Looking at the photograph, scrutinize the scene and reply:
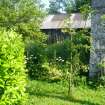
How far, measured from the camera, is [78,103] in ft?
37.3

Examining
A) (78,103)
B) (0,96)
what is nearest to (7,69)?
(0,96)

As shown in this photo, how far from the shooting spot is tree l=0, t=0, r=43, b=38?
22297 millimetres

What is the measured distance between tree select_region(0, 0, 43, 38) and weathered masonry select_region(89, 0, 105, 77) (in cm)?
760

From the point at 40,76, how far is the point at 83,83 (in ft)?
7.82

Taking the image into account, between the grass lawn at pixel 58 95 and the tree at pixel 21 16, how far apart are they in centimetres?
778

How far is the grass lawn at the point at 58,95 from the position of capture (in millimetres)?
11332

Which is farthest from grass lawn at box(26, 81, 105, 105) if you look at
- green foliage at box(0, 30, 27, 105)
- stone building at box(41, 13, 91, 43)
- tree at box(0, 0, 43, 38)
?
stone building at box(41, 13, 91, 43)

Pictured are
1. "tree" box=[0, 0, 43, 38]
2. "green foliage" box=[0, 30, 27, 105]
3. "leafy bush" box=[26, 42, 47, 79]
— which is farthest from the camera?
"tree" box=[0, 0, 43, 38]

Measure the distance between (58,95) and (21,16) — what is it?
36.1 ft

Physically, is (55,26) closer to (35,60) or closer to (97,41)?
(35,60)

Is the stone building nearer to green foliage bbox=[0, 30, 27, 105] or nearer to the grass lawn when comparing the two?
the grass lawn

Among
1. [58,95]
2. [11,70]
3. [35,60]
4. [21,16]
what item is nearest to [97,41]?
[35,60]

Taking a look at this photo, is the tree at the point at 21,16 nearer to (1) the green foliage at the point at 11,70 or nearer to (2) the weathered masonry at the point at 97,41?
(2) the weathered masonry at the point at 97,41

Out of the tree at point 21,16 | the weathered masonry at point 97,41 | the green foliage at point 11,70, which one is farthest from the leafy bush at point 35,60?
the green foliage at point 11,70
